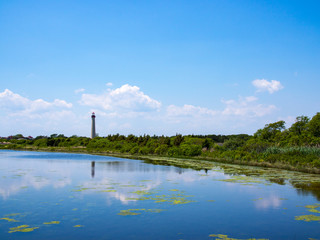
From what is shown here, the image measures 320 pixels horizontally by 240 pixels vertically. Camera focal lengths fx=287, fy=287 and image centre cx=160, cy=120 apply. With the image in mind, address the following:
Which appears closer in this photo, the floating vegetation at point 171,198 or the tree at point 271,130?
the floating vegetation at point 171,198

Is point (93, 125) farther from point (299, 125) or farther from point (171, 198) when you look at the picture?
point (171, 198)

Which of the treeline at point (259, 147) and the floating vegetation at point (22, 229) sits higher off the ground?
the treeline at point (259, 147)

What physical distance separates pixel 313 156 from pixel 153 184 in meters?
17.9

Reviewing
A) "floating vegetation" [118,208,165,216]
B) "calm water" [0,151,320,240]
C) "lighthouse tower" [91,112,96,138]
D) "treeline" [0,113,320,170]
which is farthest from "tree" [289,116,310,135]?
"lighthouse tower" [91,112,96,138]

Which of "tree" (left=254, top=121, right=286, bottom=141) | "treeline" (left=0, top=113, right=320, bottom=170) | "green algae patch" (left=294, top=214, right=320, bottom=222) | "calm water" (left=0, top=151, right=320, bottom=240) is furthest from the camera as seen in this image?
"tree" (left=254, top=121, right=286, bottom=141)

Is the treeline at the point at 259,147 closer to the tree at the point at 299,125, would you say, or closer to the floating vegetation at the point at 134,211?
the tree at the point at 299,125

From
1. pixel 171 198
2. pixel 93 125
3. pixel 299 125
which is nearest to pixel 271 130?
pixel 299 125

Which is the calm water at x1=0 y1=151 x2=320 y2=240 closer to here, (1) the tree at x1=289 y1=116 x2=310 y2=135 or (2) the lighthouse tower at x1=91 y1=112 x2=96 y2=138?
(1) the tree at x1=289 y1=116 x2=310 y2=135

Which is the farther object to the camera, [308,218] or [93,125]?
[93,125]

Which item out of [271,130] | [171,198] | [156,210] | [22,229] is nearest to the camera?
[22,229]

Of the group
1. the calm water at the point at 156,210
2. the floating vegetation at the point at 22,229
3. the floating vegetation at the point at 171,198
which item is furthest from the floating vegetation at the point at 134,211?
the floating vegetation at the point at 22,229

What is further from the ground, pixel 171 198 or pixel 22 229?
pixel 22 229

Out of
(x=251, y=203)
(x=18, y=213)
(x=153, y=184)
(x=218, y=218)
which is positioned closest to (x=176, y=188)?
(x=153, y=184)

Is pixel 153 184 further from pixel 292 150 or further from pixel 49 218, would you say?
pixel 292 150
